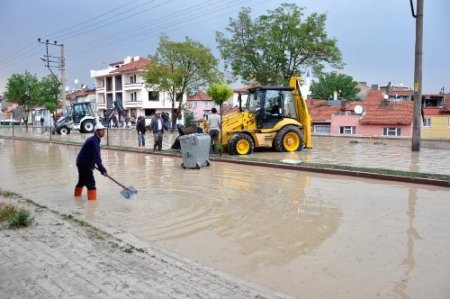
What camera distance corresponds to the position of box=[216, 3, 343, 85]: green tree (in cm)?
3547

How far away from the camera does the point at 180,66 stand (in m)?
47.0

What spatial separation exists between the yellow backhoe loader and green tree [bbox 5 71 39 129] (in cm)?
4729

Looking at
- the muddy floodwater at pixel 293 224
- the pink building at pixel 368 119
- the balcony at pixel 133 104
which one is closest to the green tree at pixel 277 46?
the pink building at pixel 368 119

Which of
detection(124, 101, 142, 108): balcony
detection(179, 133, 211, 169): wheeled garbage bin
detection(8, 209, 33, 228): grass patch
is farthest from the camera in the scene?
detection(124, 101, 142, 108): balcony

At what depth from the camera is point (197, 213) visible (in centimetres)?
775

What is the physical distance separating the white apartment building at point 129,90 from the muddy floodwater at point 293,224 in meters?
55.1

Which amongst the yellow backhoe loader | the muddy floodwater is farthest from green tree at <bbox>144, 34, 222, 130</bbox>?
the muddy floodwater

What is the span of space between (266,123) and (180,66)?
31.0m

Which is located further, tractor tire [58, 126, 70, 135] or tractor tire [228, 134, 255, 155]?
tractor tire [58, 126, 70, 135]

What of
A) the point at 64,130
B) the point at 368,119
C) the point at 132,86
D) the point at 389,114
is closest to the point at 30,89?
the point at 132,86

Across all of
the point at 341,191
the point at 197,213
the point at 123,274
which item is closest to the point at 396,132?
the point at 341,191

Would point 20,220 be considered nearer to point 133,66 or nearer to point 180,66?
point 180,66

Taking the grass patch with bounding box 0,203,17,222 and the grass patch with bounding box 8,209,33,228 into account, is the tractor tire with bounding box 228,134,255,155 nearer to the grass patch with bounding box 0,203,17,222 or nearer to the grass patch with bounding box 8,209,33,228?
the grass patch with bounding box 0,203,17,222

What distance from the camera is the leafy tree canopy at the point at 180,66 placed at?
1832 inches
